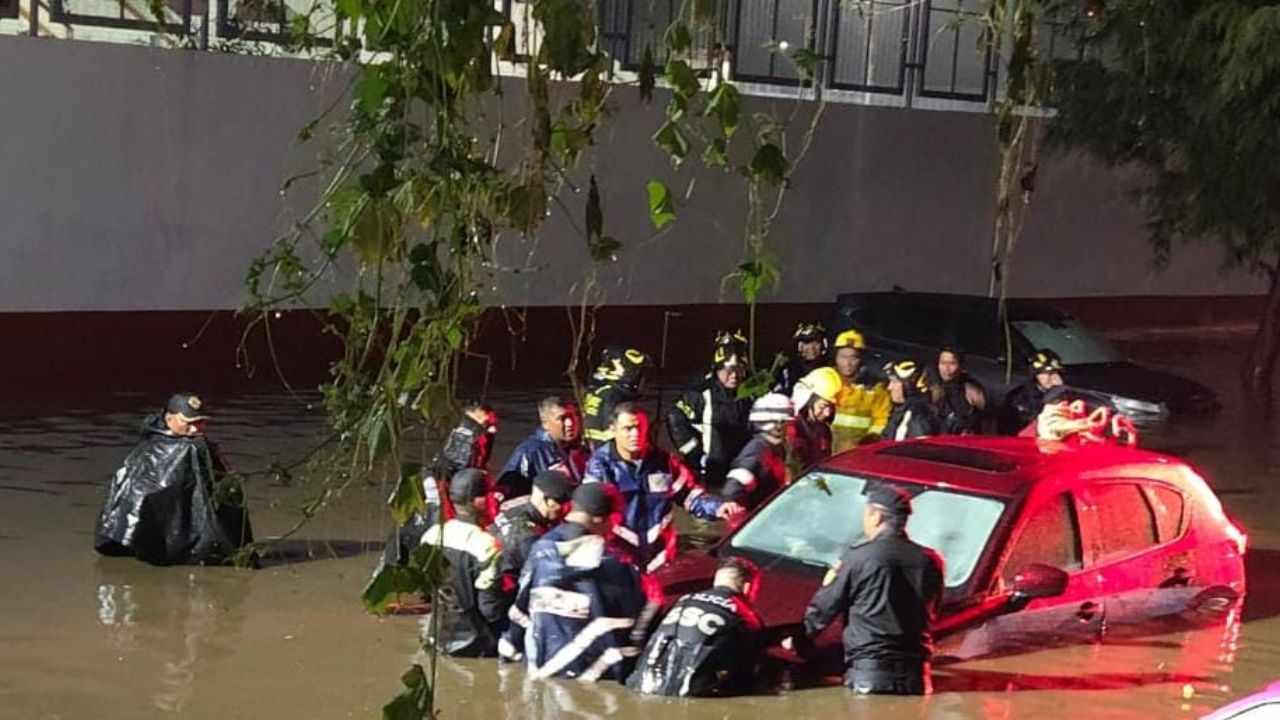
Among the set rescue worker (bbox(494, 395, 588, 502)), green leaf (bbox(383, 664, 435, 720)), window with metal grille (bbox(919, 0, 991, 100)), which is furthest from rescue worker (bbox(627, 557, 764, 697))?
window with metal grille (bbox(919, 0, 991, 100))

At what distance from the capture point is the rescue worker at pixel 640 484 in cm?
1084

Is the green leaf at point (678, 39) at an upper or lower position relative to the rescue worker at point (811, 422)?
upper

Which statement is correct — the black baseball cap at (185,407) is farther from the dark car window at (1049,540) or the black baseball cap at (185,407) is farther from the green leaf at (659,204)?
the green leaf at (659,204)

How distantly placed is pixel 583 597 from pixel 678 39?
619 cm

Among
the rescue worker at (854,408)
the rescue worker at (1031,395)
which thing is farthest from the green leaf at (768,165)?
the rescue worker at (1031,395)

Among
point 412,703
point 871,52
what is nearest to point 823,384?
point 412,703

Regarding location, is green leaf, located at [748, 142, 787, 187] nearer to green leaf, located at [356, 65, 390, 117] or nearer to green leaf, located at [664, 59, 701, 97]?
green leaf, located at [664, 59, 701, 97]

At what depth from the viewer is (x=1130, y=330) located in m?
33.0

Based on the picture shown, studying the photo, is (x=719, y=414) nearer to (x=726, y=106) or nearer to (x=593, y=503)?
(x=593, y=503)

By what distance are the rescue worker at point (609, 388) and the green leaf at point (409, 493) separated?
8325 mm

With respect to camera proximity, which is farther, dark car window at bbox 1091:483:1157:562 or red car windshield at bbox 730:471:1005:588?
dark car window at bbox 1091:483:1157:562

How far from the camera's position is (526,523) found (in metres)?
10.1

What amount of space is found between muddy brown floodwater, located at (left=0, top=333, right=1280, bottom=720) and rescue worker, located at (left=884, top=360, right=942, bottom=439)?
2.40 m

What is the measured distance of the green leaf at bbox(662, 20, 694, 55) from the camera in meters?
3.13
